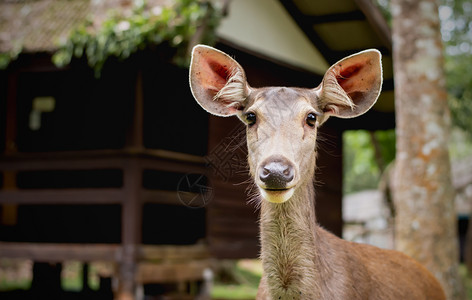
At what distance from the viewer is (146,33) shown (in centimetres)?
912

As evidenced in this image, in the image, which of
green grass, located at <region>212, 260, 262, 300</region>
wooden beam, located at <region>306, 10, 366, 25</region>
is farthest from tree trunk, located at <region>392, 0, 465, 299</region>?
green grass, located at <region>212, 260, 262, 300</region>

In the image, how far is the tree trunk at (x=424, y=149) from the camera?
269 inches

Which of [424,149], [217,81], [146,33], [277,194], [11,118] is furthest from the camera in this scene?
[11,118]

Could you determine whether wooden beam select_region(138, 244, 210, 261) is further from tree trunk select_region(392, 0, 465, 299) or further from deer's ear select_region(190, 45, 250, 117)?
deer's ear select_region(190, 45, 250, 117)

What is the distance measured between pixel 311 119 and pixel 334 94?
24 cm

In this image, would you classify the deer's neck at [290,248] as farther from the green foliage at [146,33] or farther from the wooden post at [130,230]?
the wooden post at [130,230]

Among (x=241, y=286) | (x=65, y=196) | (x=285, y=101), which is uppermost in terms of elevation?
Answer: (x=65, y=196)

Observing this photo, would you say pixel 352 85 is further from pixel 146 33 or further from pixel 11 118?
pixel 11 118

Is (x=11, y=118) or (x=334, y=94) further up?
(x=11, y=118)

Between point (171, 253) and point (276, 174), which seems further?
point (171, 253)

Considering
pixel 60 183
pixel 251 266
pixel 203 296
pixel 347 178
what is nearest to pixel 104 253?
pixel 203 296

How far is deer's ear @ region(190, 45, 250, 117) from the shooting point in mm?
4094

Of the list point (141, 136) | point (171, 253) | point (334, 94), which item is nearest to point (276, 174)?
point (334, 94)

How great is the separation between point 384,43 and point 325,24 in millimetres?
1061
